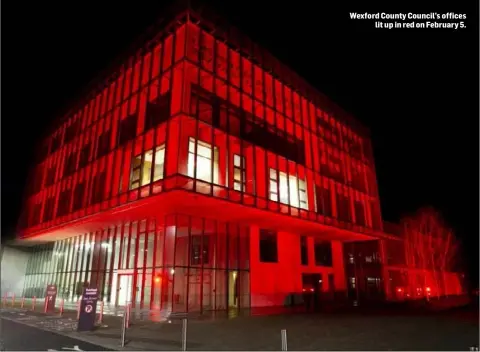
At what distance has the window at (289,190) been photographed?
85.0 ft

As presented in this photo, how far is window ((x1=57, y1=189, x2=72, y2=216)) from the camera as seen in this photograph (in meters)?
30.1

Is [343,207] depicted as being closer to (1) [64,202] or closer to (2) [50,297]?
(2) [50,297]

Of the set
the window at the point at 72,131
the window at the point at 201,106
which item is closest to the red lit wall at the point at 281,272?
the window at the point at 201,106

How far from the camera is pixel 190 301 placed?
22.1 meters

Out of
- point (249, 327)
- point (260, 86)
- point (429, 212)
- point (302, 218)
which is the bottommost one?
point (249, 327)

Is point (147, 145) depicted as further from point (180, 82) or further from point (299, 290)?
point (299, 290)

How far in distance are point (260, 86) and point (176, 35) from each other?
7.89 m

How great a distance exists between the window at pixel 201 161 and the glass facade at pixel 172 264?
348cm

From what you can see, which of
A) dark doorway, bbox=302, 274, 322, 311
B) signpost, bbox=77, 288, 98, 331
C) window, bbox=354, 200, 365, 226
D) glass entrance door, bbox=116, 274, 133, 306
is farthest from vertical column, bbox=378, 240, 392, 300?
signpost, bbox=77, 288, 98, 331

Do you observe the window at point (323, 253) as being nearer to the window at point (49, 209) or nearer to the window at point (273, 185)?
the window at point (273, 185)

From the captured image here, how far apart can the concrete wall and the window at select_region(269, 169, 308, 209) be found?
33.1 metres

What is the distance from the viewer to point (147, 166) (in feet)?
75.0

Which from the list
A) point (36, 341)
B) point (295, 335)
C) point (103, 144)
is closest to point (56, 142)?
point (103, 144)

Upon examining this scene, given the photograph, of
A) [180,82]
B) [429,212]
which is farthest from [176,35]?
[429,212]
